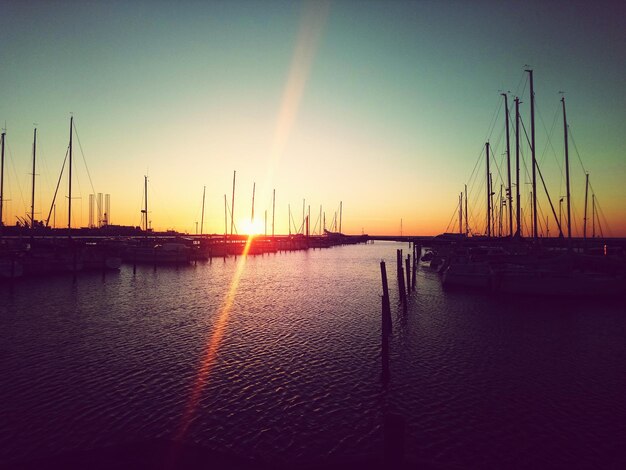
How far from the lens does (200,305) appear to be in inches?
1199

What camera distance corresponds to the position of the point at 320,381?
1431cm

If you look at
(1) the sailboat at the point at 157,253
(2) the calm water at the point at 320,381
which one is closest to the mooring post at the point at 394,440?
(2) the calm water at the point at 320,381

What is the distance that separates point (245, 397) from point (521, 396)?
9.46 metres

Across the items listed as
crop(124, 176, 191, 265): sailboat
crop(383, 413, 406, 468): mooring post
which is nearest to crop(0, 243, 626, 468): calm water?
crop(383, 413, 406, 468): mooring post

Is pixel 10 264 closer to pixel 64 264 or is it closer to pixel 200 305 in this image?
pixel 64 264

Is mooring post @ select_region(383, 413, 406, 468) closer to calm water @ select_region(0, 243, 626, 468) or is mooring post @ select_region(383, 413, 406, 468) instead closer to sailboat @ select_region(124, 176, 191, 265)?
calm water @ select_region(0, 243, 626, 468)

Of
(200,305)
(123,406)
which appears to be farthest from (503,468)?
(200,305)

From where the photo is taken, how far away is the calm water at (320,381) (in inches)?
392

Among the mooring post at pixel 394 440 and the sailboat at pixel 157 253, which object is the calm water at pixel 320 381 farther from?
the sailboat at pixel 157 253

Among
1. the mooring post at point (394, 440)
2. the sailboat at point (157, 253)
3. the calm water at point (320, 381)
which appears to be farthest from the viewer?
the sailboat at point (157, 253)

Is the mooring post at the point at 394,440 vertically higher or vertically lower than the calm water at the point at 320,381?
higher

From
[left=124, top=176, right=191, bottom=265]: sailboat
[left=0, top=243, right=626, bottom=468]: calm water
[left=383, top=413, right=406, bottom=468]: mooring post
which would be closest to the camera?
[left=383, top=413, right=406, bottom=468]: mooring post

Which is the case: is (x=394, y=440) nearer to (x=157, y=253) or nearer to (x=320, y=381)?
(x=320, y=381)

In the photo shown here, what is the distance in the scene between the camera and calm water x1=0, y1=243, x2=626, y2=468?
996 centimetres
